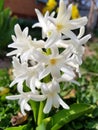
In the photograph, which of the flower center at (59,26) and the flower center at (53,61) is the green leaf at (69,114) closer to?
the flower center at (53,61)

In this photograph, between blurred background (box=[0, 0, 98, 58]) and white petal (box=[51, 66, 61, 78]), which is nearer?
white petal (box=[51, 66, 61, 78])

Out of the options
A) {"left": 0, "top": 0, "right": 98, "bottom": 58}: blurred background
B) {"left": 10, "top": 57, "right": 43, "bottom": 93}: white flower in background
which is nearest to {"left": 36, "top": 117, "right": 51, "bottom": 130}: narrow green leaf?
{"left": 10, "top": 57, "right": 43, "bottom": 93}: white flower in background

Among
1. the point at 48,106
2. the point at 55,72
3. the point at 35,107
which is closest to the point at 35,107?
the point at 35,107

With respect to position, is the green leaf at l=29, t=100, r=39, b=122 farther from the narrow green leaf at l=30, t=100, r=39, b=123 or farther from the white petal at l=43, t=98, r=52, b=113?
the white petal at l=43, t=98, r=52, b=113

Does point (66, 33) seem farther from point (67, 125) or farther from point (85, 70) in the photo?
point (85, 70)

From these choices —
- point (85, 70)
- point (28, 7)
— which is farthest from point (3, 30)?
point (28, 7)

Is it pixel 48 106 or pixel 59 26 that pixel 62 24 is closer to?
pixel 59 26
